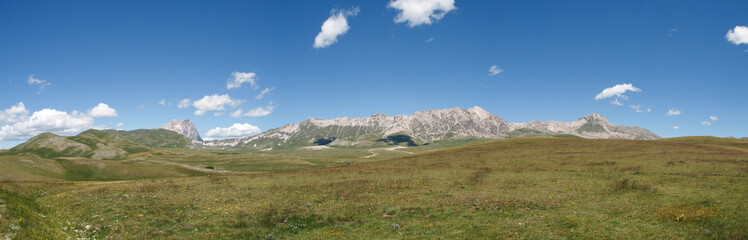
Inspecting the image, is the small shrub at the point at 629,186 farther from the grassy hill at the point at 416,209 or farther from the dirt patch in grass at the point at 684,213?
the dirt patch in grass at the point at 684,213

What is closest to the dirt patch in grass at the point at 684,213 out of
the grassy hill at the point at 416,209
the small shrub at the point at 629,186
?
the grassy hill at the point at 416,209

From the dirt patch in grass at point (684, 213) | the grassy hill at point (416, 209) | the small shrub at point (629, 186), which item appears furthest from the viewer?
the small shrub at point (629, 186)

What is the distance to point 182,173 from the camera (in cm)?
8944

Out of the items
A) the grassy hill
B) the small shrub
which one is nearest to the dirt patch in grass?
the grassy hill

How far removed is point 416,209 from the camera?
2966 cm

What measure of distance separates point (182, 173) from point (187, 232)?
7671cm

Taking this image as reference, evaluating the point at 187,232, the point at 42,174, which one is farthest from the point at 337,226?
the point at 42,174

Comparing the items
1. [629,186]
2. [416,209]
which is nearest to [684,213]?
[629,186]

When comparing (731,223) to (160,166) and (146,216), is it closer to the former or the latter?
(146,216)

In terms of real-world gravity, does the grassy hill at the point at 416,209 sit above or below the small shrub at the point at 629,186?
below

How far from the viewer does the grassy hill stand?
21391 mm

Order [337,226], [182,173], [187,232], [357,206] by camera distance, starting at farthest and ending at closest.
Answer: [182,173] < [357,206] < [337,226] < [187,232]

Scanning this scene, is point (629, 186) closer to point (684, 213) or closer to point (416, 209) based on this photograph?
point (684, 213)

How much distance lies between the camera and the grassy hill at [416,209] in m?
21.4
